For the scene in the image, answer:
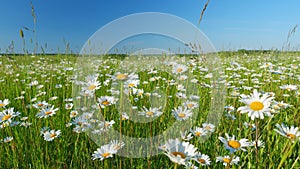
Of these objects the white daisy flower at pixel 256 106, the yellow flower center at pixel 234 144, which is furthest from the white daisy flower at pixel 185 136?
the white daisy flower at pixel 256 106

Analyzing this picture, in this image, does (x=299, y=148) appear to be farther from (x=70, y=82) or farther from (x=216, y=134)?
(x=70, y=82)

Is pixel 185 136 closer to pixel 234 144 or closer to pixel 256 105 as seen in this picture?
pixel 234 144

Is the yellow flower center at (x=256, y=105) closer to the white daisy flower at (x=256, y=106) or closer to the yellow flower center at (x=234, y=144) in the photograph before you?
the white daisy flower at (x=256, y=106)

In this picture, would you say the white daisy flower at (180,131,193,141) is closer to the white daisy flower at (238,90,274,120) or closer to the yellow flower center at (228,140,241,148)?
the yellow flower center at (228,140,241,148)

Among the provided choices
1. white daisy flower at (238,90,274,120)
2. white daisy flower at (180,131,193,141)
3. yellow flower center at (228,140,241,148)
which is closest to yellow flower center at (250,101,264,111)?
white daisy flower at (238,90,274,120)

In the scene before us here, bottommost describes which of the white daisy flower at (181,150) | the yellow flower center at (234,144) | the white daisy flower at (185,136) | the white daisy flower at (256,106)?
the white daisy flower at (185,136)

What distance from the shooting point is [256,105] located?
3.19ft

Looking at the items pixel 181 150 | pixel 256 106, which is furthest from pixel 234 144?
pixel 181 150

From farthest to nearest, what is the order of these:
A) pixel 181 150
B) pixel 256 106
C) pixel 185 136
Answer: pixel 185 136 → pixel 256 106 → pixel 181 150

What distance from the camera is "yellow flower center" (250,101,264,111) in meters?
0.95

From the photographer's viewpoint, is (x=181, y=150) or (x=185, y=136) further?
→ (x=185, y=136)

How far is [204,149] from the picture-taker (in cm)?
150

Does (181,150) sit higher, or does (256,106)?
(256,106)

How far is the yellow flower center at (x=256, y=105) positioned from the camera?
3.11 feet
